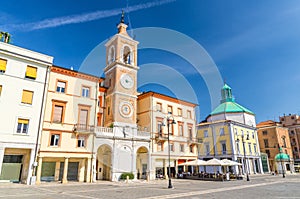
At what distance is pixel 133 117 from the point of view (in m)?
31.5

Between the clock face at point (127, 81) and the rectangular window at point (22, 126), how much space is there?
13700mm

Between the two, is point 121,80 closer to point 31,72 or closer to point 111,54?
point 111,54

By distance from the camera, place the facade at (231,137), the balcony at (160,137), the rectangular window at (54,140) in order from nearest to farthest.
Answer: the rectangular window at (54,140), the balcony at (160,137), the facade at (231,137)

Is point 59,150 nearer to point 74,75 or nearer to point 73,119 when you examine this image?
point 73,119

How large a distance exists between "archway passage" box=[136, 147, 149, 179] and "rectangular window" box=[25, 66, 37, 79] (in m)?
17.2

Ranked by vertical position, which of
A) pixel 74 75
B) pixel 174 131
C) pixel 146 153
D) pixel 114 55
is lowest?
pixel 146 153

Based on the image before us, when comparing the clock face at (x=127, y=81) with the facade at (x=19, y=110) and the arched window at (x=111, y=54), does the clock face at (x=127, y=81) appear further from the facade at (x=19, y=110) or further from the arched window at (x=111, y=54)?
the facade at (x=19, y=110)

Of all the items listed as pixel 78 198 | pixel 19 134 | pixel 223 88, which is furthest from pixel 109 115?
pixel 223 88

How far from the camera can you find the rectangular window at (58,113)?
24.5 meters

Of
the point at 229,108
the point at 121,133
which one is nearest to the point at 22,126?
the point at 121,133

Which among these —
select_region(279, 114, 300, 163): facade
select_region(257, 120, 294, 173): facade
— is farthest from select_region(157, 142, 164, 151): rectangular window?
select_region(279, 114, 300, 163): facade

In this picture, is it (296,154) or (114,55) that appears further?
(296,154)

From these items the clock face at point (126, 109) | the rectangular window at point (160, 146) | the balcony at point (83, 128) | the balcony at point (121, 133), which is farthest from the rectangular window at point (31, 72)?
the rectangular window at point (160, 146)

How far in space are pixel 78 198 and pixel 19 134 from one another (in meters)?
13.1
